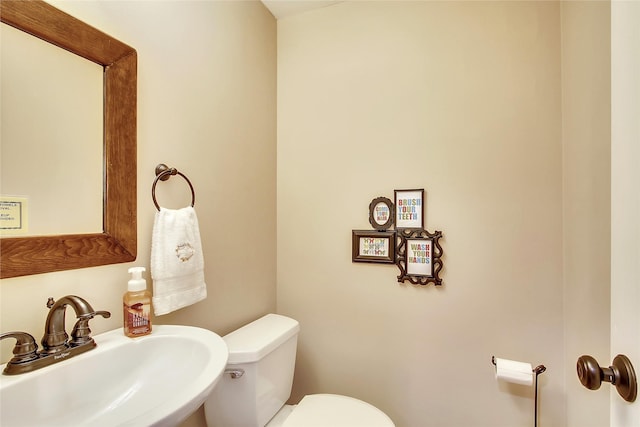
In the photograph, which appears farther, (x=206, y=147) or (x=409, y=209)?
(x=409, y=209)

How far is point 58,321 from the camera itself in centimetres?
78

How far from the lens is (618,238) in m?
0.56

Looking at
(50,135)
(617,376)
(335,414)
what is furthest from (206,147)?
(617,376)

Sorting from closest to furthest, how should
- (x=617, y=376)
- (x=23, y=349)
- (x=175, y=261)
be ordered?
(x=617, y=376)
(x=23, y=349)
(x=175, y=261)

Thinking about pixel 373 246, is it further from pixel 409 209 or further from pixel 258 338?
pixel 258 338

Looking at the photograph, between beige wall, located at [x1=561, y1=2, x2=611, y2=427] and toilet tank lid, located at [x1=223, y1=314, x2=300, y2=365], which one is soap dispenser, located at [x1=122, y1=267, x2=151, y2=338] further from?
beige wall, located at [x1=561, y1=2, x2=611, y2=427]

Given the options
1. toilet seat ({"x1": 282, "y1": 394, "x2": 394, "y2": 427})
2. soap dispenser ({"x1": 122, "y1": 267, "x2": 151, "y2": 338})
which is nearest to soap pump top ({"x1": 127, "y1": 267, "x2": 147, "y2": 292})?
soap dispenser ({"x1": 122, "y1": 267, "x2": 151, "y2": 338})

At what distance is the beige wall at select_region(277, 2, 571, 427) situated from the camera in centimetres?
139

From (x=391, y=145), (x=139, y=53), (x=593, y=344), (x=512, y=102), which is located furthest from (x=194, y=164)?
(x=593, y=344)

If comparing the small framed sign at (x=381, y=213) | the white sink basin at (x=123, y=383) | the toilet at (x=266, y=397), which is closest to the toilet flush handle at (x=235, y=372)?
the toilet at (x=266, y=397)

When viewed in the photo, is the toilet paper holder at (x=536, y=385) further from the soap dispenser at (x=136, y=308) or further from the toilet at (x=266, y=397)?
the soap dispenser at (x=136, y=308)

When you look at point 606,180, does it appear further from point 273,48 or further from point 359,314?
point 273,48

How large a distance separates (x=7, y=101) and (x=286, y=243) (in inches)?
51.4

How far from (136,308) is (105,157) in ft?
1.54
